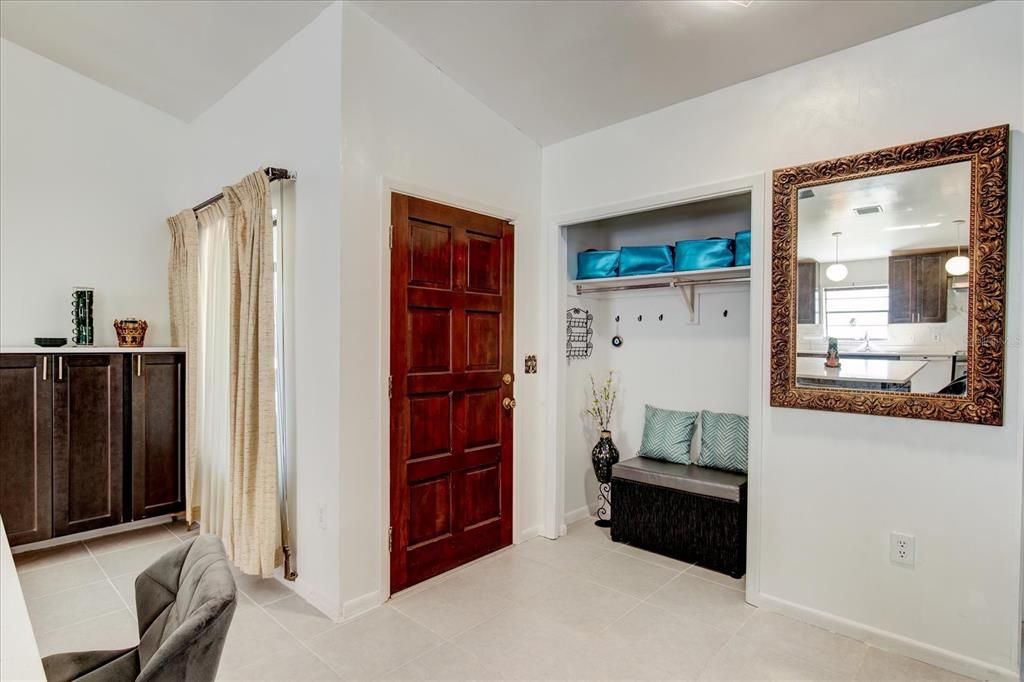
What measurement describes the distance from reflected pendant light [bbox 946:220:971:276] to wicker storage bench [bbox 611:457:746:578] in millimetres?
1431

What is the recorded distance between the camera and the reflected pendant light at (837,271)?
242 cm

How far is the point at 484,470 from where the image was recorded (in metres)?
3.27

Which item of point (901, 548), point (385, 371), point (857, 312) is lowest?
point (901, 548)

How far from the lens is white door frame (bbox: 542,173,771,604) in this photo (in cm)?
267

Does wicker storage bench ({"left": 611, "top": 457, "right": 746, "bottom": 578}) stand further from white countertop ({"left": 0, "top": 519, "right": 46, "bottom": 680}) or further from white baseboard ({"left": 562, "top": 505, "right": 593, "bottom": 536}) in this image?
white countertop ({"left": 0, "top": 519, "right": 46, "bottom": 680})

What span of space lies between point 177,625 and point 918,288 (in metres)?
2.77

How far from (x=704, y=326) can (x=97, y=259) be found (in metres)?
4.30

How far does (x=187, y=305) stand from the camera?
371cm

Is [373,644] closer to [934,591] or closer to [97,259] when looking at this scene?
[934,591]

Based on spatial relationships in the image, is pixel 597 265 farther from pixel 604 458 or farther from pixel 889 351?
pixel 889 351

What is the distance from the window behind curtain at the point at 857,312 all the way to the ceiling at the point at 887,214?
6.1 inches

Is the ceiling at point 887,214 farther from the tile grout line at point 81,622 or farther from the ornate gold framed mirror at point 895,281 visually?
the tile grout line at point 81,622

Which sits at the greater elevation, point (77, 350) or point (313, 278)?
point (313, 278)

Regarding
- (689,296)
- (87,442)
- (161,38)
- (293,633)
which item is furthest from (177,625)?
(161,38)
